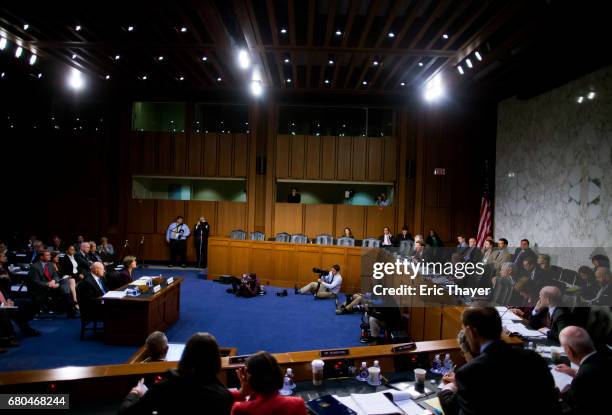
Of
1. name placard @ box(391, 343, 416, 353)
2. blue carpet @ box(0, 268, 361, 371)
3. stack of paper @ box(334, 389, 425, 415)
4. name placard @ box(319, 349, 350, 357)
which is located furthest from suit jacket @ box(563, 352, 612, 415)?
blue carpet @ box(0, 268, 361, 371)

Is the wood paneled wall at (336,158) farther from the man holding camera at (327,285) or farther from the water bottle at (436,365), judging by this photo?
the water bottle at (436,365)

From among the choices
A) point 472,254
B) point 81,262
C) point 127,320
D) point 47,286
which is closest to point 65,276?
point 81,262

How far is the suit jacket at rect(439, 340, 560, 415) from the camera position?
188 centimetres

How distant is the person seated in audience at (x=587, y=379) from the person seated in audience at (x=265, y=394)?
153 centimetres

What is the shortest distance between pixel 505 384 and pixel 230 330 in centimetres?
558

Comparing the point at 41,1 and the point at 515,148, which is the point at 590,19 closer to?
the point at 515,148

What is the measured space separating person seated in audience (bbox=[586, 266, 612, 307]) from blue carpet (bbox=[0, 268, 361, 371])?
10.9ft

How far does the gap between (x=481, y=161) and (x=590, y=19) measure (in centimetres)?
714

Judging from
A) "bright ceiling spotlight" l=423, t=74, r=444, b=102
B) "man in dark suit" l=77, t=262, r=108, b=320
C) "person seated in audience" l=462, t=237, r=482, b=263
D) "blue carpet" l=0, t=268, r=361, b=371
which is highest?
"bright ceiling spotlight" l=423, t=74, r=444, b=102

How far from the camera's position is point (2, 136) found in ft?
42.8

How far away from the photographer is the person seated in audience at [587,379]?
2312 mm

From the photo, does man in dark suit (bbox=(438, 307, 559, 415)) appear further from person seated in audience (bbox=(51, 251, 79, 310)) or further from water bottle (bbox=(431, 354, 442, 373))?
person seated in audience (bbox=(51, 251, 79, 310))

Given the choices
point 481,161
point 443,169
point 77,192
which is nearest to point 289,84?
point 443,169

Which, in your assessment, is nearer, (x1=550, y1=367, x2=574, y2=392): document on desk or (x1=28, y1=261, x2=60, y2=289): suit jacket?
(x1=550, y1=367, x2=574, y2=392): document on desk
